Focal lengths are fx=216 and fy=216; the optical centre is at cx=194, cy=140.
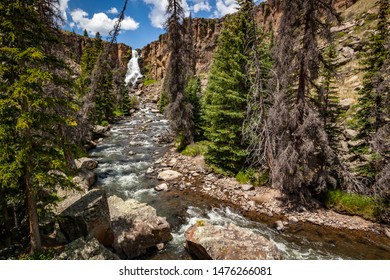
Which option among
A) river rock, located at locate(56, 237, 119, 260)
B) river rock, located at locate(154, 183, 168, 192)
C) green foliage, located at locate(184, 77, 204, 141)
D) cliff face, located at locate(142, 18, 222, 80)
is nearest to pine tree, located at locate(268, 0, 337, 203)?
river rock, located at locate(154, 183, 168, 192)

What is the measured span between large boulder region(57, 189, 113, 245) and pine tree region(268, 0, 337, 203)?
25.1 ft

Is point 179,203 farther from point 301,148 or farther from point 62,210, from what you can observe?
point 301,148

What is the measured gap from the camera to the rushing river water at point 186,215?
32.2ft

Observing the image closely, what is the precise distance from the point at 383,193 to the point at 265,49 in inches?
453

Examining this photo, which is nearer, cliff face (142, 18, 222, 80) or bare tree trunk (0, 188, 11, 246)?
bare tree trunk (0, 188, 11, 246)

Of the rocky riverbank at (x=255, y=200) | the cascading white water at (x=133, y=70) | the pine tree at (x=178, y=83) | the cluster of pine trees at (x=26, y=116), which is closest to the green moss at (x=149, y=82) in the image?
the cascading white water at (x=133, y=70)

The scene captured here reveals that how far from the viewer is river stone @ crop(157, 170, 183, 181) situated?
1753 centimetres

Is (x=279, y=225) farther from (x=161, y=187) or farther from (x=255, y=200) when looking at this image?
(x=161, y=187)

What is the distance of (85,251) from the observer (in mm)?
6754

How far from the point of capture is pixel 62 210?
8359mm

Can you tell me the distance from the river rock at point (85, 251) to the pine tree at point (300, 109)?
308 inches

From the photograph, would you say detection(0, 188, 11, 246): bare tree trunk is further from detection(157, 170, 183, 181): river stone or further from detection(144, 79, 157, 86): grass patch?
detection(144, 79, 157, 86): grass patch

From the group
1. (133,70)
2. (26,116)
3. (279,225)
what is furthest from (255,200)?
(133,70)

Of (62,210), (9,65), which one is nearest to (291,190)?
(62,210)
